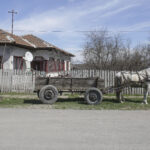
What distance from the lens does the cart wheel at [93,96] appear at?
35.2 feet

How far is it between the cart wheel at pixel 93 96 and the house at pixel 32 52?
9.29 metres

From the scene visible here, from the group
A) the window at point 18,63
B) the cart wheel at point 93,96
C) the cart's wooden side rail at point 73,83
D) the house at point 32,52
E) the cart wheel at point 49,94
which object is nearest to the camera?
the cart wheel at point 93,96

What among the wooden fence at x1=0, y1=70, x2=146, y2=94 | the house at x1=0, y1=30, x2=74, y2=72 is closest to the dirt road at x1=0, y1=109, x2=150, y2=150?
the wooden fence at x1=0, y1=70, x2=146, y2=94

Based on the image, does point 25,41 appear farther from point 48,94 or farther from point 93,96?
point 93,96

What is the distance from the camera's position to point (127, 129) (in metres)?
6.23

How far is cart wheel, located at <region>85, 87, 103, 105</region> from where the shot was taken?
10.7m

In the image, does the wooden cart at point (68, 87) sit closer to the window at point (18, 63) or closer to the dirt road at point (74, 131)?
the dirt road at point (74, 131)

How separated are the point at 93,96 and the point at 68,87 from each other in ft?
4.55

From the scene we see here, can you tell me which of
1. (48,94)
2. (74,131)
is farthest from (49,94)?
(74,131)

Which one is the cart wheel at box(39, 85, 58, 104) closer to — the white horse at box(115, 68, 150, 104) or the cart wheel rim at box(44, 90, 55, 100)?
the cart wheel rim at box(44, 90, 55, 100)

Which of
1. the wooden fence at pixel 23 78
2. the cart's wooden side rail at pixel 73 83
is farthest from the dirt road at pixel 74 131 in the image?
the wooden fence at pixel 23 78

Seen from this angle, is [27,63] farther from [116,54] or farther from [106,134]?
[106,134]

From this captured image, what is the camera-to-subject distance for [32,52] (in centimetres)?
2234

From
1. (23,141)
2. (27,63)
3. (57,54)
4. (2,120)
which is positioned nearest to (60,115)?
(2,120)
